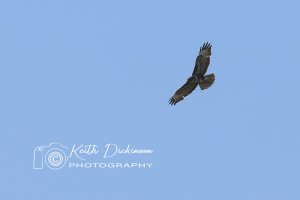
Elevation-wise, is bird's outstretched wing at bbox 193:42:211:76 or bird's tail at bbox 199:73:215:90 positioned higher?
bird's outstretched wing at bbox 193:42:211:76

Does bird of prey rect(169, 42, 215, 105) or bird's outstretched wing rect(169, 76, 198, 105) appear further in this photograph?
bird's outstretched wing rect(169, 76, 198, 105)

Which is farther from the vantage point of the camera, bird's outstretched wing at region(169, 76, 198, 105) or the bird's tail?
bird's outstretched wing at region(169, 76, 198, 105)


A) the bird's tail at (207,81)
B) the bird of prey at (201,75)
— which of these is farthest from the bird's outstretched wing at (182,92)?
the bird's tail at (207,81)

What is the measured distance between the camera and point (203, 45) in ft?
140

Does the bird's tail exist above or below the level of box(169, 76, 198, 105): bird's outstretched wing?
below

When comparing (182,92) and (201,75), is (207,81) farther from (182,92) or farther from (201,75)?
(182,92)

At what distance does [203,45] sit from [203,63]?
3.35ft

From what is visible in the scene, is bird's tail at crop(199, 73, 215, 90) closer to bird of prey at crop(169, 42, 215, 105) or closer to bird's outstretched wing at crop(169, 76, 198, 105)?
bird of prey at crop(169, 42, 215, 105)

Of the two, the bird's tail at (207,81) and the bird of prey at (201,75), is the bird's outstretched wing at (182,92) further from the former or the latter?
the bird's tail at (207,81)

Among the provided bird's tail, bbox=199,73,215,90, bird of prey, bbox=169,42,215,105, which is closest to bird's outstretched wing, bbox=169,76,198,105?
bird of prey, bbox=169,42,215,105

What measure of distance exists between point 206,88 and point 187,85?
1.64 m

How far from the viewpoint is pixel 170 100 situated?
43594 mm

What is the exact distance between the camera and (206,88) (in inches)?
1638

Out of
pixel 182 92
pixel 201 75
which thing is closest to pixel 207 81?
pixel 201 75
